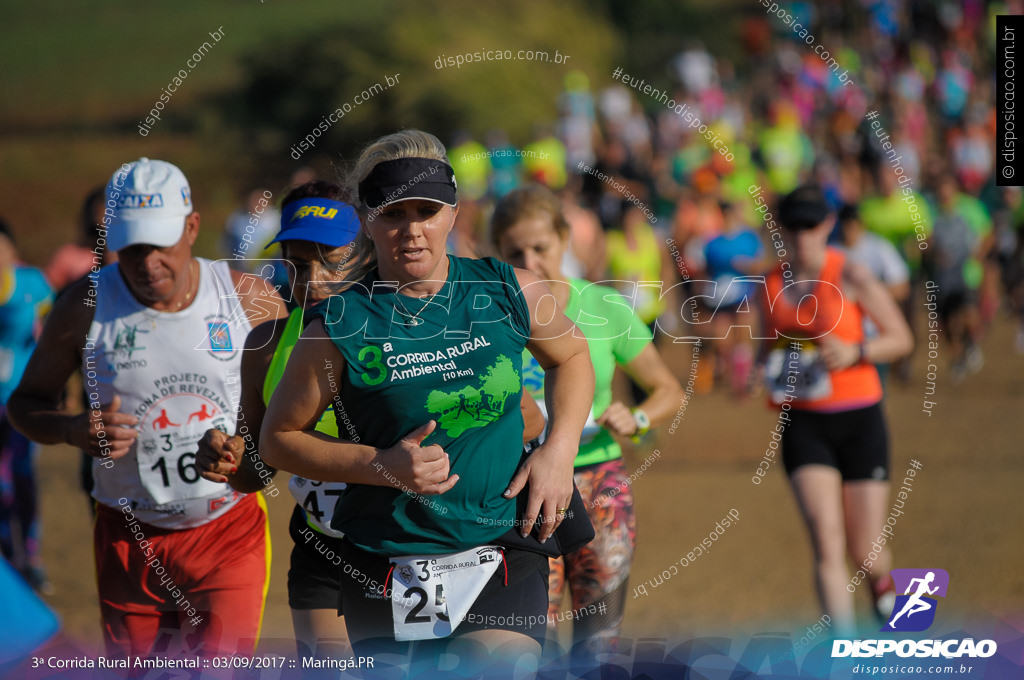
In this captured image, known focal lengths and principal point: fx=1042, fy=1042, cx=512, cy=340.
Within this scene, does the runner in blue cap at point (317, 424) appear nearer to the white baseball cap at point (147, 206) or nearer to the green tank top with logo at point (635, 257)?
the white baseball cap at point (147, 206)

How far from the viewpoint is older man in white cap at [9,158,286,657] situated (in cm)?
342

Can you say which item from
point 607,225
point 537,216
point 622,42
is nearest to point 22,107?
point 622,42

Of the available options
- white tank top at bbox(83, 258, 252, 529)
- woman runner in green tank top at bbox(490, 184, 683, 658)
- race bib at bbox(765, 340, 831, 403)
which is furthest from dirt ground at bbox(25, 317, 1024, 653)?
woman runner in green tank top at bbox(490, 184, 683, 658)

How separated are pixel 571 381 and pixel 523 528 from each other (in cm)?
41

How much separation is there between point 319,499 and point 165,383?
0.64 m

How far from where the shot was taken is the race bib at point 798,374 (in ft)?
15.8

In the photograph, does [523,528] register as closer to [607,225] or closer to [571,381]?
[571,381]

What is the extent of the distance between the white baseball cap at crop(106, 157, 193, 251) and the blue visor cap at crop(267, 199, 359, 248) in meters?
0.37

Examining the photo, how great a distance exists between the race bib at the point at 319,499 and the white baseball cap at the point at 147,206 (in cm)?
89

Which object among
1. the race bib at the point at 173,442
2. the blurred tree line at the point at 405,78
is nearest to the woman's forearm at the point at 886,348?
the race bib at the point at 173,442

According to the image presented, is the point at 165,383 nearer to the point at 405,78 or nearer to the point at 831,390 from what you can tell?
the point at 831,390

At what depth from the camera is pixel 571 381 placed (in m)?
2.77

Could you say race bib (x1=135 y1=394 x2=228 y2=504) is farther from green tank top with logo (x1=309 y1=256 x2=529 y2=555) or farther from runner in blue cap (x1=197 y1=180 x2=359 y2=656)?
green tank top with logo (x1=309 y1=256 x2=529 y2=555)

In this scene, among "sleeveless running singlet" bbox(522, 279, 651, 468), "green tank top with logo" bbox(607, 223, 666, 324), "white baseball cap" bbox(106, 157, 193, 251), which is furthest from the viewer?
"green tank top with logo" bbox(607, 223, 666, 324)
